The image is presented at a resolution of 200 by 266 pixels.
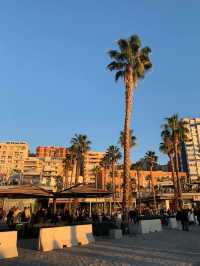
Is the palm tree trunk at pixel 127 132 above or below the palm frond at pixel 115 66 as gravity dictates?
below

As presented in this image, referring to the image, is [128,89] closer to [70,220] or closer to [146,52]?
[146,52]

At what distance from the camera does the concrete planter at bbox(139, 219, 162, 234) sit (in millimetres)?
18109

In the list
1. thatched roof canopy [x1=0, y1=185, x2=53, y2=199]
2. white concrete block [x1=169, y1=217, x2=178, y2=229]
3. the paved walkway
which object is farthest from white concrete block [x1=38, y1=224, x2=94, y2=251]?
white concrete block [x1=169, y1=217, x2=178, y2=229]

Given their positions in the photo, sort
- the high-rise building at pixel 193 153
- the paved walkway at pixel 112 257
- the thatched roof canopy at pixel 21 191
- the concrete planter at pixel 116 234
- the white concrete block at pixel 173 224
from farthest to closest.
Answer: the high-rise building at pixel 193 153 < the white concrete block at pixel 173 224 < the concrete planter at pixel 116 234 < the thatched roof canopy at pixel 21 191 < the paved walkway at pixel 112 257

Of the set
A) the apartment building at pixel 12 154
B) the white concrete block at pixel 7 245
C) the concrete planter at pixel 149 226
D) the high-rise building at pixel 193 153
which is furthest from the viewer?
the apartment building at pixel 12 154

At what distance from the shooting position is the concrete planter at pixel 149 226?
18.1 m

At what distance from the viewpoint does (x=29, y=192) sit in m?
13.8

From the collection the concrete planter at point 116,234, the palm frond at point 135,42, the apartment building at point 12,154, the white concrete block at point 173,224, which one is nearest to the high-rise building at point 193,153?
the apartment building at point 12,154

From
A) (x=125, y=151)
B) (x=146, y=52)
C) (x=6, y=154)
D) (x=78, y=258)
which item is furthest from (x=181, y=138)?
(x=6, y=154)

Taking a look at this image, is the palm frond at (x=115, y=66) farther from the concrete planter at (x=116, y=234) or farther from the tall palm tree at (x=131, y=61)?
the concrete planter at (x=116, y=234)

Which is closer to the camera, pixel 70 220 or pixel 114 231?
pixel 114 231

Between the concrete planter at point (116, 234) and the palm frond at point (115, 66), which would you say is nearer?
the concrete planter at point (116, 234)

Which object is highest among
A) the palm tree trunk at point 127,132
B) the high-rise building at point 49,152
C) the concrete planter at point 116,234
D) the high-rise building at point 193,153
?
the high-rise building at point 49,152

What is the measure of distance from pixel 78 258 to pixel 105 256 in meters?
0.95
